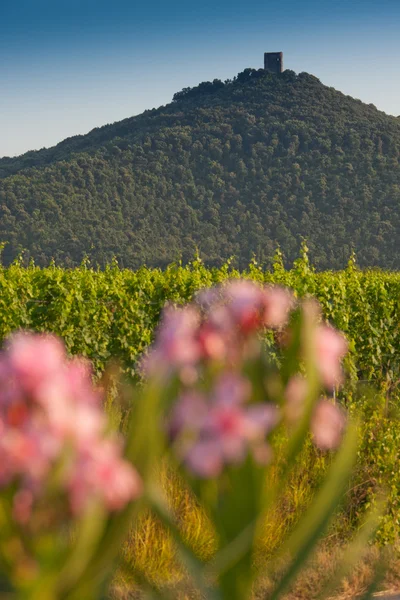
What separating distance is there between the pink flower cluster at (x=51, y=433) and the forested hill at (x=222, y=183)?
35031 millimetres

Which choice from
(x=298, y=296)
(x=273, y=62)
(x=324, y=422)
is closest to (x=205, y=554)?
(x=298, y=296)

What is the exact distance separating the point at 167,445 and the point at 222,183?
4455 centimetres

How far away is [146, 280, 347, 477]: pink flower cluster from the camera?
4.24 feet

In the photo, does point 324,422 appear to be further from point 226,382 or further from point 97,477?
point 97,477

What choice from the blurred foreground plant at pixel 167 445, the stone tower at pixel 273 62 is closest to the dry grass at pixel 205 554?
the blurred foreground plant at pixel 167 445

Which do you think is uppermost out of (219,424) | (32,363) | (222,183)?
(32,363)

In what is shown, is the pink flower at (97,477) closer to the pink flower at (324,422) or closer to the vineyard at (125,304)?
the pink flower at (324,422)

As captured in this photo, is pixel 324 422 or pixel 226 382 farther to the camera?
pixel 324 422

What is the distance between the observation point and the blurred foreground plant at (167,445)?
129 cm

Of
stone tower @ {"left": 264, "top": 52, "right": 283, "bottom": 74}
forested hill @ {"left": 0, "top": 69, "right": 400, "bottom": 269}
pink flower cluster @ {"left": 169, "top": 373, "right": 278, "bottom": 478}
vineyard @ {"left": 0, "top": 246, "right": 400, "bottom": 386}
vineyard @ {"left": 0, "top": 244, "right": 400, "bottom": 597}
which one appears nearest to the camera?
pink flower cluster @ {"left": 169, "top": 373, "right": 278, "bottom": 478}

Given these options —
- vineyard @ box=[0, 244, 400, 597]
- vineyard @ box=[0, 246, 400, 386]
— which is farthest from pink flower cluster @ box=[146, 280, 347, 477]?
vineyard @ box=[0, 246, 400, 386]

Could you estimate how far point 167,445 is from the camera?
1543 millimetres

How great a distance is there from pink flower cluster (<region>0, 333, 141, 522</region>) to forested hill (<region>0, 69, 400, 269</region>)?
1379 inches

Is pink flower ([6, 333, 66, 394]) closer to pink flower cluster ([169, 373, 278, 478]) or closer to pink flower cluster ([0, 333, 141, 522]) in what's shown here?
pink flower cluster ([0, 333, 141, 522])
